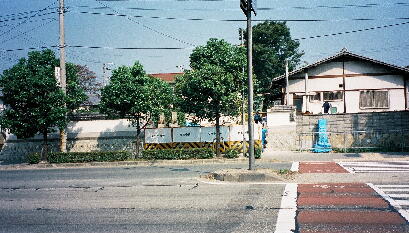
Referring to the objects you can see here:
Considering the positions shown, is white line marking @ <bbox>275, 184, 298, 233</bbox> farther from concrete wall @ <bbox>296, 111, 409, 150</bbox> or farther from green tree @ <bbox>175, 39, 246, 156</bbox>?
concrete wall @ <bbox>296, 111, 409, 150</bbox>

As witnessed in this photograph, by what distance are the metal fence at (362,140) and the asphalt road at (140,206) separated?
11.5 metres

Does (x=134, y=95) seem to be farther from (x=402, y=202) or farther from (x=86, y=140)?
(x=402, y=202)

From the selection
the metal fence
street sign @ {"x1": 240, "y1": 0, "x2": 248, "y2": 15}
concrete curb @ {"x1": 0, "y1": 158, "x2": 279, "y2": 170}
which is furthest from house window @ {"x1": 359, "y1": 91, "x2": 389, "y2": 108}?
street sign @ {"x1": 240, "y1": 0, "x2": 248, "y2": 15}

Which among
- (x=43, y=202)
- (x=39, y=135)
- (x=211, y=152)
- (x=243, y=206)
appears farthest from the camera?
(x=39, y=135)

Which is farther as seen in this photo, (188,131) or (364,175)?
(188,131)

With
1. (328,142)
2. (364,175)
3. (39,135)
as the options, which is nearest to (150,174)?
(364,175)

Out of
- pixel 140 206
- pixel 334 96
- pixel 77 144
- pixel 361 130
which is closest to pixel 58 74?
pixel 77 144

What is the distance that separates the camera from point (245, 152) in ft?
71.3

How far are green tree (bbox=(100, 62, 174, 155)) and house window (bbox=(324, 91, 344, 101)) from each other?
15135mm

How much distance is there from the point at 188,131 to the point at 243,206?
51.2 ft

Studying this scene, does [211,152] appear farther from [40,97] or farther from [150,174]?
[40,97]

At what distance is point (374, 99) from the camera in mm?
29500

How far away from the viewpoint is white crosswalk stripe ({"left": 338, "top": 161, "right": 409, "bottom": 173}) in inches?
568

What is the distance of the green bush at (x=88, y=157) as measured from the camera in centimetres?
2246
